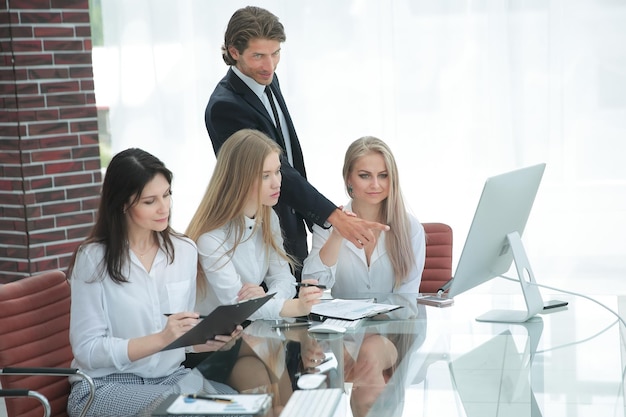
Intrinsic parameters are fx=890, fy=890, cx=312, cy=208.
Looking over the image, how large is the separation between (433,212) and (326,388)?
3.12 metres

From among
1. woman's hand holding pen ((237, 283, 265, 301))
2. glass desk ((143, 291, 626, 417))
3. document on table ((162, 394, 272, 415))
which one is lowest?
glass desk ((143, 291, 626, 417))

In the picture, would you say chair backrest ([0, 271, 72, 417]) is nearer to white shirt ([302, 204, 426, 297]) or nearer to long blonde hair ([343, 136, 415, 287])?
white shirt ([302, 204, 426, 297])

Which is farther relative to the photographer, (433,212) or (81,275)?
(433,212)

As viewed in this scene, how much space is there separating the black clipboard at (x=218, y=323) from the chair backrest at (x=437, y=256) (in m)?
1.18

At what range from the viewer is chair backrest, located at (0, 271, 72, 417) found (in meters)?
2.45

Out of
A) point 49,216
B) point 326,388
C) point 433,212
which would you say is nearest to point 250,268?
point 326,388

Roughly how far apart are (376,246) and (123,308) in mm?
1003

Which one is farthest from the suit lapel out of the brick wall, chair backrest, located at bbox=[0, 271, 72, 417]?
the brick wall

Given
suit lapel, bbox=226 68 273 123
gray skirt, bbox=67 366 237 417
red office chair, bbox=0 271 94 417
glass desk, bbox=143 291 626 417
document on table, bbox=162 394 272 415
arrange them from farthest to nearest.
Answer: suit lapel, bbox=226 68 273 123 → red office chair, bbox=0 271 94 417 → gray skirt, bbox=67 366 237 417 → glass desk, bbox=143 291 626 417 → document on table, bbox=162 394 272 415

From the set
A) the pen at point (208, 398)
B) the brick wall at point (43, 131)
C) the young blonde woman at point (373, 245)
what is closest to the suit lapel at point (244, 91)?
the young blonde woman at point (373, 245)

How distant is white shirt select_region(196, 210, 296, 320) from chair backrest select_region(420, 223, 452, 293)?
2.23 feet

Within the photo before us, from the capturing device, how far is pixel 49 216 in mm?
4496

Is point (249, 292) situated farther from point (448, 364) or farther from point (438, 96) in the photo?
point (438, 96)

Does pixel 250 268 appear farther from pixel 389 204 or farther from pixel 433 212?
pixel 433 212
